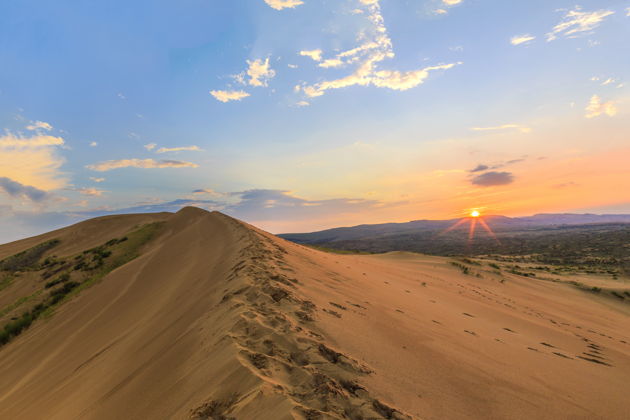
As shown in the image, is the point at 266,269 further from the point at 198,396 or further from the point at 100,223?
the point at 100,223

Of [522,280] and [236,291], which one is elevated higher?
[236,291]

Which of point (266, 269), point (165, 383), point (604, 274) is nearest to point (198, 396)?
point (165, 383)

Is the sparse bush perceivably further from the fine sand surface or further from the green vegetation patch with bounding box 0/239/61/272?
the green vegetation patch with bounding box 0/239/61/272

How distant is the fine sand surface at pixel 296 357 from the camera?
274 cm

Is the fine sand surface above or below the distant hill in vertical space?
above

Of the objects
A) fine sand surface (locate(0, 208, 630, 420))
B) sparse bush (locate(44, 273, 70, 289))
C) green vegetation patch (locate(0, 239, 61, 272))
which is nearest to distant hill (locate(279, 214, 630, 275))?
fine sand surface (locate(0, 208, 630, 420))

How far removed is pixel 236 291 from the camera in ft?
18.4

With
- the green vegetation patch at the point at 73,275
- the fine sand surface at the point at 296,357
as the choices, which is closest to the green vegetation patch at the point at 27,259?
the green vegetation patch at the point at 73,275

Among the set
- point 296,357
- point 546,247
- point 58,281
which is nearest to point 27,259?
point 58,281

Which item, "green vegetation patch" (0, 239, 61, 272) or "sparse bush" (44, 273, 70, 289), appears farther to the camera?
"green vegetation patch" (0, 239, 61, 272)

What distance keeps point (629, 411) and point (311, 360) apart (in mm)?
3915

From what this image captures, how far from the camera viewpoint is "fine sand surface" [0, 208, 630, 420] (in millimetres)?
2740

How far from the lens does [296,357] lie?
3.22m

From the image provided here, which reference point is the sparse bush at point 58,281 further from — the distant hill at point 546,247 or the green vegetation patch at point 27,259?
the distant hill at point 546,247
